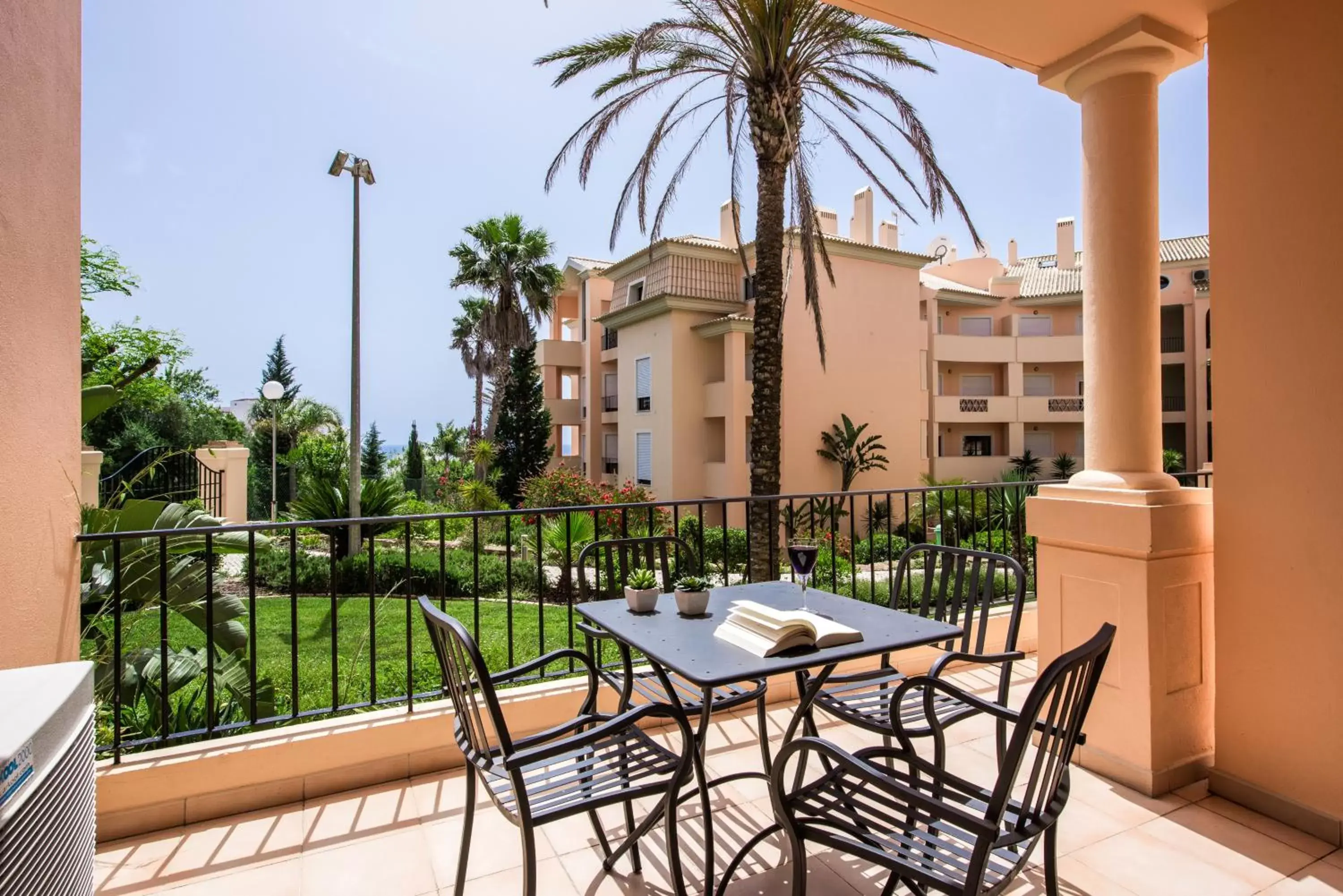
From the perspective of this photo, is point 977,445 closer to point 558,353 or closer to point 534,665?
point 558,353

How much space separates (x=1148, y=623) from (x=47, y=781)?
3.37m

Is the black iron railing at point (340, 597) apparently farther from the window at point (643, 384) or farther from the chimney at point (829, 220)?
the chimney at point (829, 220)

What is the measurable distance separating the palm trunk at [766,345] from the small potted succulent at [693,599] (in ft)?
17.8

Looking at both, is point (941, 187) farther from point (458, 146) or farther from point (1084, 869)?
point (458, 146)

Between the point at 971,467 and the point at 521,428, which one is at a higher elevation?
the point at 521,428

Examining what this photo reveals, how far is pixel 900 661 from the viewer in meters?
4.00

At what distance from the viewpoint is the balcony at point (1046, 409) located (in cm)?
2369

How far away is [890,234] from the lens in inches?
897

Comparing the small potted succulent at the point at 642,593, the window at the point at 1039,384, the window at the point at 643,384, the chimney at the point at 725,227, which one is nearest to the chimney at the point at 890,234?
the chimney at the point at 725,227

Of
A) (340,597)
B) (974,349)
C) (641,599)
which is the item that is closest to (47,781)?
(641,599)

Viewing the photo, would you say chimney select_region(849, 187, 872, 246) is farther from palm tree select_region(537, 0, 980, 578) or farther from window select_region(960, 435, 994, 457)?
palm tree select_region(537, 0, 980, 578)

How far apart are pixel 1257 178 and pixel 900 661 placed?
282 centimetres

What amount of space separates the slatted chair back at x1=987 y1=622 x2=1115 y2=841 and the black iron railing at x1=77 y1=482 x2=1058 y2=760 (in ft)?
3.84

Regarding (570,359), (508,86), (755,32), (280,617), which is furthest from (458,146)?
(570,359)
